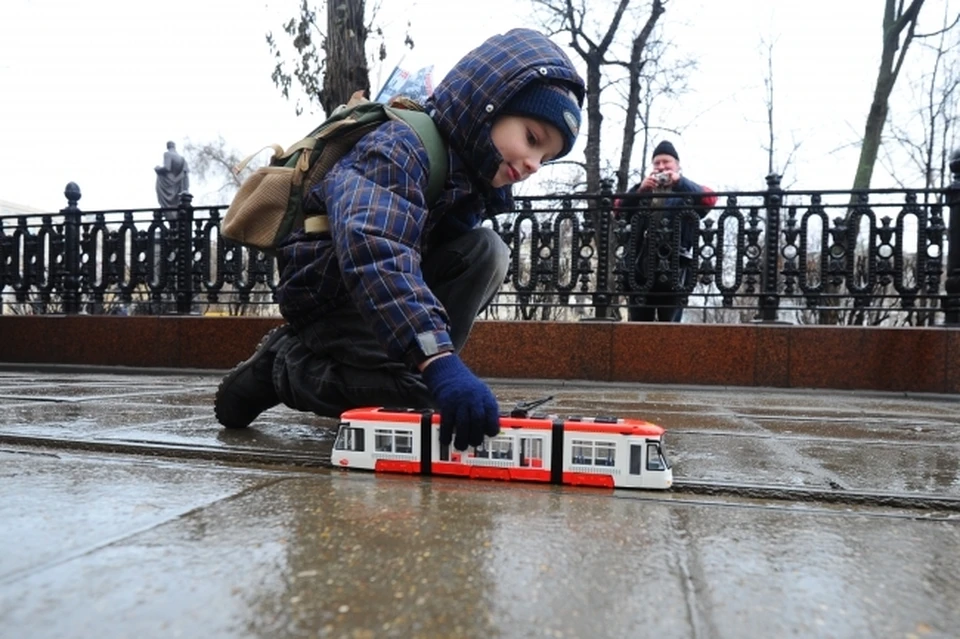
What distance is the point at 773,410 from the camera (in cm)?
384

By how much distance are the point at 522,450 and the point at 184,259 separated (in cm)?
589

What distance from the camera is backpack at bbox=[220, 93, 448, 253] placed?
83.8 inches

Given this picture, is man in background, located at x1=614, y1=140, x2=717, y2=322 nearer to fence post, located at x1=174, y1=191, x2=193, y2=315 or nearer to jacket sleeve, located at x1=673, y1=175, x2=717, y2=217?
jacket sleeve, located at x1=673, y1=175, x2=717, y2=217

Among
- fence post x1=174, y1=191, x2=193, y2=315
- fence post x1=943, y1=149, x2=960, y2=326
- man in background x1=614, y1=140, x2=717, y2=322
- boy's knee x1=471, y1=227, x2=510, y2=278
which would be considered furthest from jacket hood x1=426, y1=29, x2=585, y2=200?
fence post x1=174, y1=191, x2=193, y2=315

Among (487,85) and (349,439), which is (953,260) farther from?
(349,439)

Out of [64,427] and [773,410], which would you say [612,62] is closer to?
[773,410]

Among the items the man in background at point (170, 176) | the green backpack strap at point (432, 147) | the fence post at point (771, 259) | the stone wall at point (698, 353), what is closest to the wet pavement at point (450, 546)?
the green backpack strap at point (432, 147)

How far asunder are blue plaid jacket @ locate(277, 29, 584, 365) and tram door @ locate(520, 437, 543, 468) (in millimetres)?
317

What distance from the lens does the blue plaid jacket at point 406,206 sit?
1729 mm

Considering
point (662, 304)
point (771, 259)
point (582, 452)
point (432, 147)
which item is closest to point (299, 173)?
point (432, 147)

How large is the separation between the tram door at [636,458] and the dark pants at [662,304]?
429 centimetres

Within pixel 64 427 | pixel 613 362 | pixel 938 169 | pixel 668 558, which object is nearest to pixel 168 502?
pixel 668 558

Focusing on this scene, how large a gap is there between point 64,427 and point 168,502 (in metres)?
1.21

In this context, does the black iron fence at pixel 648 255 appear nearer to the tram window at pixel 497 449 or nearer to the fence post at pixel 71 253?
the fence post at pixel 71 253
